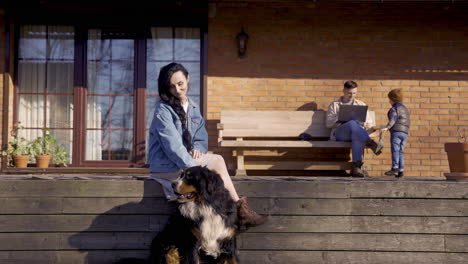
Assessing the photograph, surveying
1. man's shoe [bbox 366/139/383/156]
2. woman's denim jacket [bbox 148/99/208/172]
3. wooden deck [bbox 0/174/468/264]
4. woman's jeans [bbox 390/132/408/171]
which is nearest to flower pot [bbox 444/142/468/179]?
wooden deck [bbox 0/174/468/264]

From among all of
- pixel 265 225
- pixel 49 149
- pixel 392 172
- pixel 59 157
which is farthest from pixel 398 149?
pixel 49 149

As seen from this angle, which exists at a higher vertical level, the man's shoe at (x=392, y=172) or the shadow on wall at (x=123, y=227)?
the man's shoe at (x=392, y=172)

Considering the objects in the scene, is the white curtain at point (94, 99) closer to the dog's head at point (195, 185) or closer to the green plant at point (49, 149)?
the green plant at point (49, 149)

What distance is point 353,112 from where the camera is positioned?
22.0 feet

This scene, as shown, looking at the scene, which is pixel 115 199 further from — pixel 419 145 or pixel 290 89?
pixel 419 145

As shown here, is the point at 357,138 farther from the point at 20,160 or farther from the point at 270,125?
the point at 20,160

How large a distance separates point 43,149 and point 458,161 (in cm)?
579

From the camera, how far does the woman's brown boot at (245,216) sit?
12.3 ft

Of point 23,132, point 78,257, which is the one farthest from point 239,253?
point 23,132

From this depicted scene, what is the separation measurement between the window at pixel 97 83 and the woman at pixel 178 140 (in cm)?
391

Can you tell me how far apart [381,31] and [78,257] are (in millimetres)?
5675

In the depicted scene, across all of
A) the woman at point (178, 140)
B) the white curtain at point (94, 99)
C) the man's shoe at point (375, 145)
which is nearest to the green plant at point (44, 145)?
the white curtain at point (94, 99)

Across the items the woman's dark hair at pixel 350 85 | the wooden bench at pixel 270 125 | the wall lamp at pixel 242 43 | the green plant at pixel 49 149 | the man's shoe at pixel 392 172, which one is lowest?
the man's shoe at pixel 392 172

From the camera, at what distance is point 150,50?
26.5 ft
